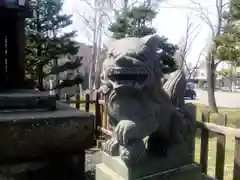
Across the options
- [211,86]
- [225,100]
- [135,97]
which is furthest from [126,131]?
[225,100]

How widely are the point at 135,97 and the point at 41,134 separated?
1.63 m

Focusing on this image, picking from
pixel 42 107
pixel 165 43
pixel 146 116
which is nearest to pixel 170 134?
pixel 146 116

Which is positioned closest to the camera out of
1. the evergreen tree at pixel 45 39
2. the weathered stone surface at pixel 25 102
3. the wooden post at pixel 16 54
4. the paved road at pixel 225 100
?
the weathered stone surface at pixel 25 102

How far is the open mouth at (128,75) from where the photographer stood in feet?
5.54

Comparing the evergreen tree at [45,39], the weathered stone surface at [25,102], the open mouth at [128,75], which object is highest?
the evergreen tree at [45,39]

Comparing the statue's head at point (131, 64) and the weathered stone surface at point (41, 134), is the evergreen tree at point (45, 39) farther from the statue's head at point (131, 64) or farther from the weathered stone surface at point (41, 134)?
the statue's head at point (131, 64)

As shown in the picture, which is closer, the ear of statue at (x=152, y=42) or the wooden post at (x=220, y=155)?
the ear of statue at (x=152, y=42)

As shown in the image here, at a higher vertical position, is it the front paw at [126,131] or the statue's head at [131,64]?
the statue's head at [131,64]

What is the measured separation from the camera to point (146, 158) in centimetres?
207

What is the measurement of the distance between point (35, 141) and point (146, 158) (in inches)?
58.4

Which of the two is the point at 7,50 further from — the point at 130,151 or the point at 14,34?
the point at 130,151

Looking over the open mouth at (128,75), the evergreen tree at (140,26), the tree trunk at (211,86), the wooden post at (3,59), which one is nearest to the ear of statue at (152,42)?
the open mouth at (128,75)

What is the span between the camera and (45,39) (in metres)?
9.23

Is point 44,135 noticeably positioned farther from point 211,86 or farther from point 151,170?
point 211,86
